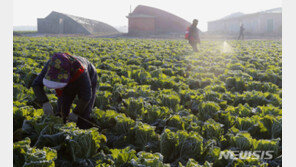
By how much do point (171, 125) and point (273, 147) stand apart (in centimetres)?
161

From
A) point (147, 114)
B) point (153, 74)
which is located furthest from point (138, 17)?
point (147, 114)

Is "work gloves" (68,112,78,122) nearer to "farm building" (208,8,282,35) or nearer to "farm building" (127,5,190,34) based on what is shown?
"farm building" (208,8,282,35)

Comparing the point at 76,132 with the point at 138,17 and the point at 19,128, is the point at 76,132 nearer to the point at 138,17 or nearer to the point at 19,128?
the point at 19,128

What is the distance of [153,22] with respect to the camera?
5016 cm

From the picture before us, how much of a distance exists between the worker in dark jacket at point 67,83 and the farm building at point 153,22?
43235mm

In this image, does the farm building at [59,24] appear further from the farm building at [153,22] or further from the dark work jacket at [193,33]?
the dark work jacket at [193,33]

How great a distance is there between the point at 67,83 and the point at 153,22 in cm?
4832

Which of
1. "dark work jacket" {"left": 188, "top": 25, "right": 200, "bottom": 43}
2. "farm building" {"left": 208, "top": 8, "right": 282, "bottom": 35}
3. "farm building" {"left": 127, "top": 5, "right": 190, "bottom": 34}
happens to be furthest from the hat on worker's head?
"farm building" {"left": 127, "top": 5, "right": 190, "bottom": 34}

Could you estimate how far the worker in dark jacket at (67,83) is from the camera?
10.9 ft

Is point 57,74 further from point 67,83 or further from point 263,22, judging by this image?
point 263,22

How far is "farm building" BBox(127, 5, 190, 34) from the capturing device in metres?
49.3

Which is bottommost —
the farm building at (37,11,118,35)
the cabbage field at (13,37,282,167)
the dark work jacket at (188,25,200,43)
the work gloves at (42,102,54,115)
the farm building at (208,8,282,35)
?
the cabbage field at (13,37,282,167)

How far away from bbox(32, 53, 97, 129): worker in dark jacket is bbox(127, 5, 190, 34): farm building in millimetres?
43235

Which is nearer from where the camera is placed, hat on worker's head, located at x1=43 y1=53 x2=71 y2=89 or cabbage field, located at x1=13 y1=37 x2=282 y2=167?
cabbage field, located at x1=13 y1=37 x2=282 y2=167
